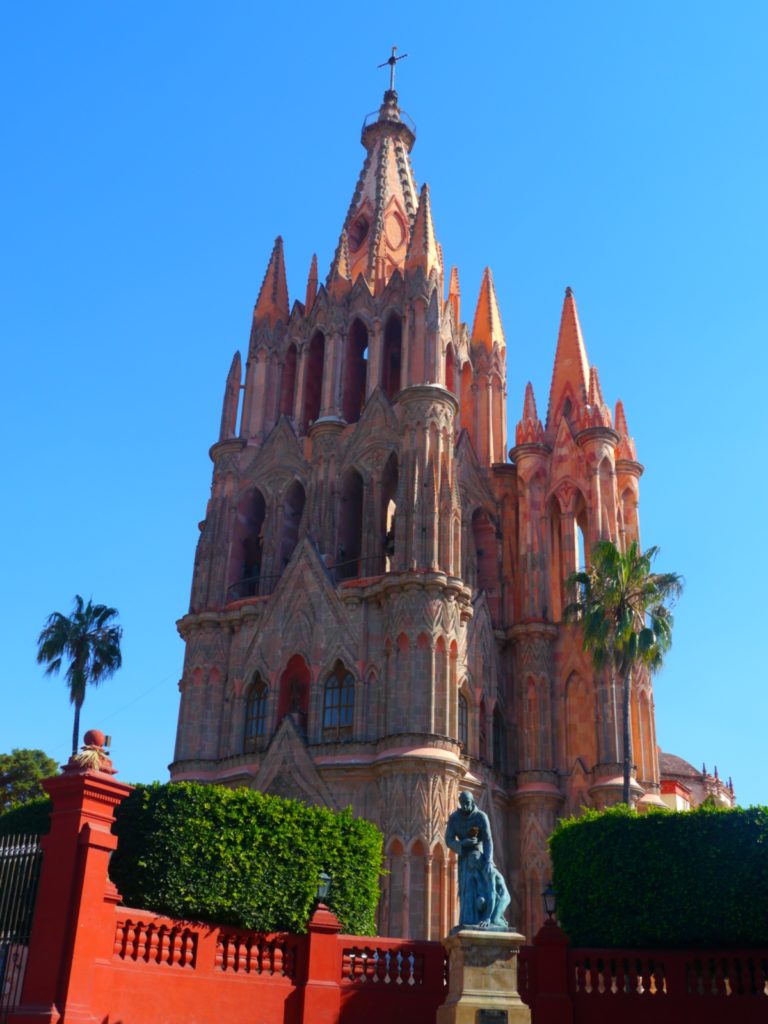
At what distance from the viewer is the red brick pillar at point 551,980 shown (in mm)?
19641

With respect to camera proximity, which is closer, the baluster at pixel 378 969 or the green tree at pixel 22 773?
the baluster at pixel 378 969

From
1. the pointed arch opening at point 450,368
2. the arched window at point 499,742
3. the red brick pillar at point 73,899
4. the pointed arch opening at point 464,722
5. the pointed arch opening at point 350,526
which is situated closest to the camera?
the red brick pillar at point 73,899

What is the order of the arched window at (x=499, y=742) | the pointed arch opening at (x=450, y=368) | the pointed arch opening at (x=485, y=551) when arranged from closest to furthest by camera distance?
the arched window at (x=499, y=742), the pointed arch opening at (x=485, y=551), the pointed arch opening at (x=450, y=368)

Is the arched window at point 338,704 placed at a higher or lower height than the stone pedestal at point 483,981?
higher

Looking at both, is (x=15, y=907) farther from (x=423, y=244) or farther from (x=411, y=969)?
(x=423, y=244)

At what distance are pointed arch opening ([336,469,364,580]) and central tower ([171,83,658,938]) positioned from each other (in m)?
0.08

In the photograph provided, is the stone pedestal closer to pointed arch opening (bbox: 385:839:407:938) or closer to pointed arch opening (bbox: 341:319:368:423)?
pointed arch opening (bbox: 385:839:407:938)

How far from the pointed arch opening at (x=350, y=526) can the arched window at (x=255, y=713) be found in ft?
14.5

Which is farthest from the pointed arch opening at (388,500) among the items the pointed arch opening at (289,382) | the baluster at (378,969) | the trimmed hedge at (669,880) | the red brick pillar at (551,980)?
the baluster at (378,969)

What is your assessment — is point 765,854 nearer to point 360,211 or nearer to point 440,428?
point 440,428

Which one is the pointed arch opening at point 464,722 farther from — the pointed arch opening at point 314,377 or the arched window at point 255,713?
the pointed arch opening at point 314,377

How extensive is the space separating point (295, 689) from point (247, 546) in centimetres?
660

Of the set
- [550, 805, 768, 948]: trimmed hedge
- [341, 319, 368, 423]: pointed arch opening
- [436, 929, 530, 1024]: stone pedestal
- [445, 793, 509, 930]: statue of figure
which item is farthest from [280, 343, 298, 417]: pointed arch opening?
[436, 929, 530, 1024]: stone pedestal

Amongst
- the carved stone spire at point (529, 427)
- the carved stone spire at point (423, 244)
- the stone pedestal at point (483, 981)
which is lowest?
the stone pedestal at point (483, 981)
